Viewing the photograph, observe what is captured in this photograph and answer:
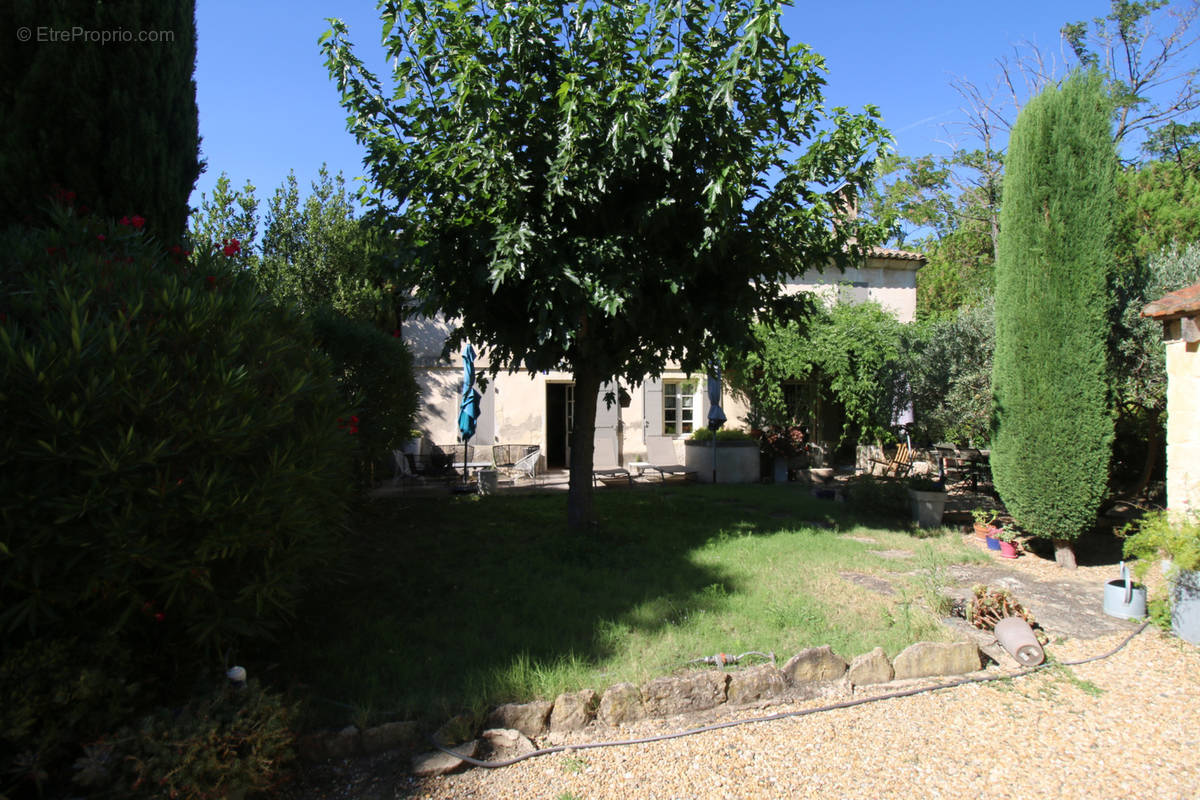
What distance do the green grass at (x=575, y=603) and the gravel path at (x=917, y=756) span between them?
0.50 meters

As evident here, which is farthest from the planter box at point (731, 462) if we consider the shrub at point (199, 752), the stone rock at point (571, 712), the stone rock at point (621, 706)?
the shrub at point (199, 752)

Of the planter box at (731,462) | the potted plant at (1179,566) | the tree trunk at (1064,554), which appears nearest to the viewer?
the potted plant at (1179,566)

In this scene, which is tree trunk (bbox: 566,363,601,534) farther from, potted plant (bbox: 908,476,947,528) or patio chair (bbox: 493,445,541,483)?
patio chair (bbox: 493,445,541,483)

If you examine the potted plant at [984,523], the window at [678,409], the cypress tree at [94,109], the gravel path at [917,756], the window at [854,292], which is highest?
the window at [854,292]

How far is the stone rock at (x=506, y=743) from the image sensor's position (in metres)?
3.18

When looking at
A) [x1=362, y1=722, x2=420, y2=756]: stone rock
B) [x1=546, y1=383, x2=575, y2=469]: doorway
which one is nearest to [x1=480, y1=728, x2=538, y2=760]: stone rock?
[x1=362, y1=722, x2=420, y2=756]: stone rock

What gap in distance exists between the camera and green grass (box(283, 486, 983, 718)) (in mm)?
3828

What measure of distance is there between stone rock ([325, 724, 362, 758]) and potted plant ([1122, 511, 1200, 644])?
19.1 feet

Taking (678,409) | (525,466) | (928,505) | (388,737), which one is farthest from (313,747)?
(678,409)

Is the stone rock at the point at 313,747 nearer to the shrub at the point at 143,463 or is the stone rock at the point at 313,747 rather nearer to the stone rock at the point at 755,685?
the shrub at the point at 143,463

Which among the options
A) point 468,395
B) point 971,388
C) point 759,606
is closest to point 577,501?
point 759,606

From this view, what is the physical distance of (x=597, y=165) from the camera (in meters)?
5.78

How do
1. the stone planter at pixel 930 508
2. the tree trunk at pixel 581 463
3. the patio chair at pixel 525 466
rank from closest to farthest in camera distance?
1. the tree trunk at pixel 581 463
2. the stone planter at pixel 930 508
3. the patio chair at pixel 525 466

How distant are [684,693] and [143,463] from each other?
2862 millimetres
